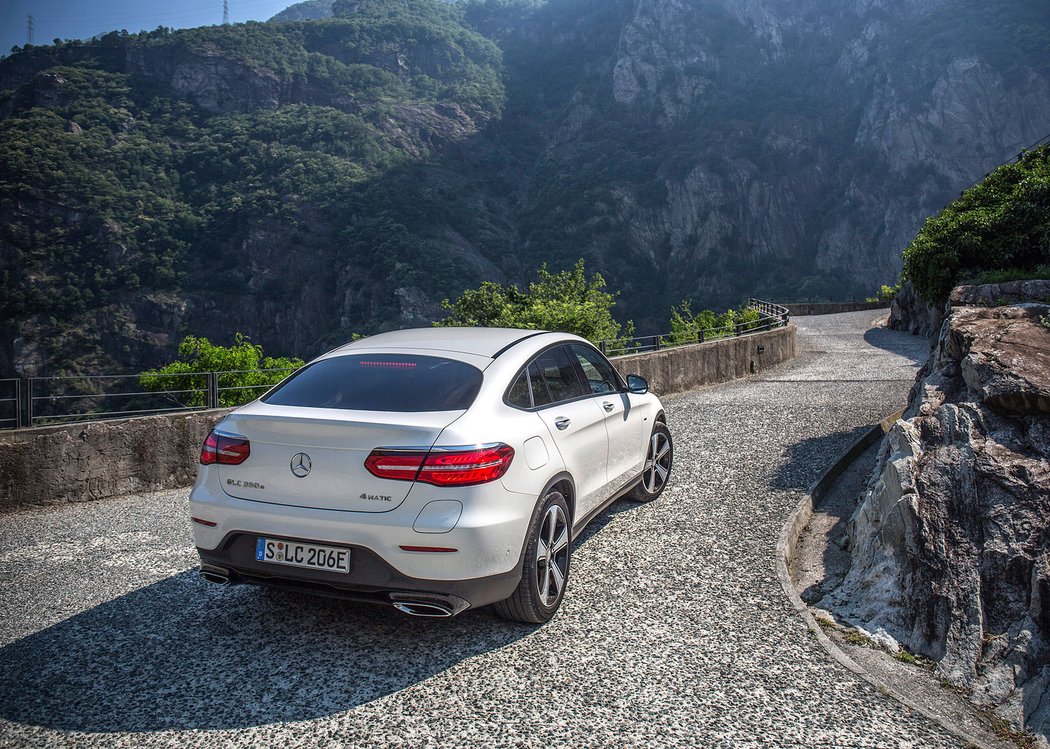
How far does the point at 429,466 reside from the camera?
10.8 ft

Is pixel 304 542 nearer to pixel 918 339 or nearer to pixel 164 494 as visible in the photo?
pixel 164 494

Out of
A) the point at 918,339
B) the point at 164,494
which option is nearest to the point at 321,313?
the point at 918,339

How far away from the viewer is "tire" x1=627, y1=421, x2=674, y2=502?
6.15 metres

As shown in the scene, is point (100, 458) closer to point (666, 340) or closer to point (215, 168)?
point (666, 340)

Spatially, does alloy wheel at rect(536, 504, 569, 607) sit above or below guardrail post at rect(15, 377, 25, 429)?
below

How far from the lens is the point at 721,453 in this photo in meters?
8.34

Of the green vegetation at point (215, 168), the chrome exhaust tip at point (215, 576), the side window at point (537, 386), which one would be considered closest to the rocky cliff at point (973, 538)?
the side window at point (537, 386)

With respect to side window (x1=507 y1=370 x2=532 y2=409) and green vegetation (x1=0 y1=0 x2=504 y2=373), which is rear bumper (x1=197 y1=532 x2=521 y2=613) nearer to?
side window (x1=507 y1=370 x2=532 y2=409)

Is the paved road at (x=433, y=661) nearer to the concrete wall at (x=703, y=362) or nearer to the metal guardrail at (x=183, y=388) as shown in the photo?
the metal guardrail at (x=183, y=388)

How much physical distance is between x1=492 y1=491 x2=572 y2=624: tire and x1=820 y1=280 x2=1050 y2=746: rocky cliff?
169cm

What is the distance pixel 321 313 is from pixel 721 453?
113 m

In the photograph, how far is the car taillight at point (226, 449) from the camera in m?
3.56

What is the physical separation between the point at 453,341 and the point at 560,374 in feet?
2.40

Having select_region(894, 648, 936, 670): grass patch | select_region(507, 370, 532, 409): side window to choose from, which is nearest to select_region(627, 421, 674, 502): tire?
select_region(507, 370, 532, 409): side window
